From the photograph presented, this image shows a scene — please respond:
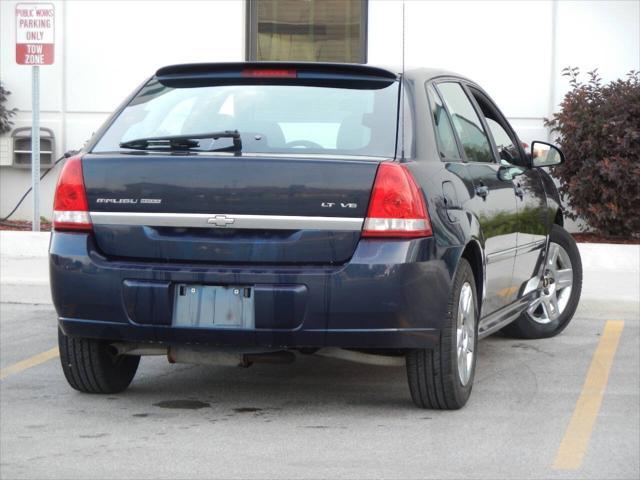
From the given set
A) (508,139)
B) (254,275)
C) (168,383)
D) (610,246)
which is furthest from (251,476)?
(610,246)

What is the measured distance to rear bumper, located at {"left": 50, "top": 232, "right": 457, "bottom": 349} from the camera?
5414mm

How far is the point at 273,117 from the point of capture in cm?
596

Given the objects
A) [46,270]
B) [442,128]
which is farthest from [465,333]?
[46,270]

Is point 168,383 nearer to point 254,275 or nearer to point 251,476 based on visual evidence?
point 254,275

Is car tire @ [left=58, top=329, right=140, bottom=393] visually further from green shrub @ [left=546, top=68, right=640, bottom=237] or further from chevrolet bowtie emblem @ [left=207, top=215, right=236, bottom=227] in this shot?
green shrub @ [left=546, top=68, right=640, bottom=237]

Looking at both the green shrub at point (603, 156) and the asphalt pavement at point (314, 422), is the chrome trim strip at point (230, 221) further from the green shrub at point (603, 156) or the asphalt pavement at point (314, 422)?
the green shrub at point (603, 156)

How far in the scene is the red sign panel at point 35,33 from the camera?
11570 millimetres

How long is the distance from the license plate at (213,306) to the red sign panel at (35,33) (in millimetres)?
6615

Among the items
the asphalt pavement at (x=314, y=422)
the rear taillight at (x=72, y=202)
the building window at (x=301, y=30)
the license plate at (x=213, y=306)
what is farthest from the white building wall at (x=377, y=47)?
the license plate at (x=213, y=306)

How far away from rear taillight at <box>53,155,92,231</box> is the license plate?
1.90 ft

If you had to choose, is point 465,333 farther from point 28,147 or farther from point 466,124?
point 28,147

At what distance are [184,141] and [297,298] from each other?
3.16ft

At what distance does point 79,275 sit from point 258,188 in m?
0.91

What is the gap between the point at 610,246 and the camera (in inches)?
427
